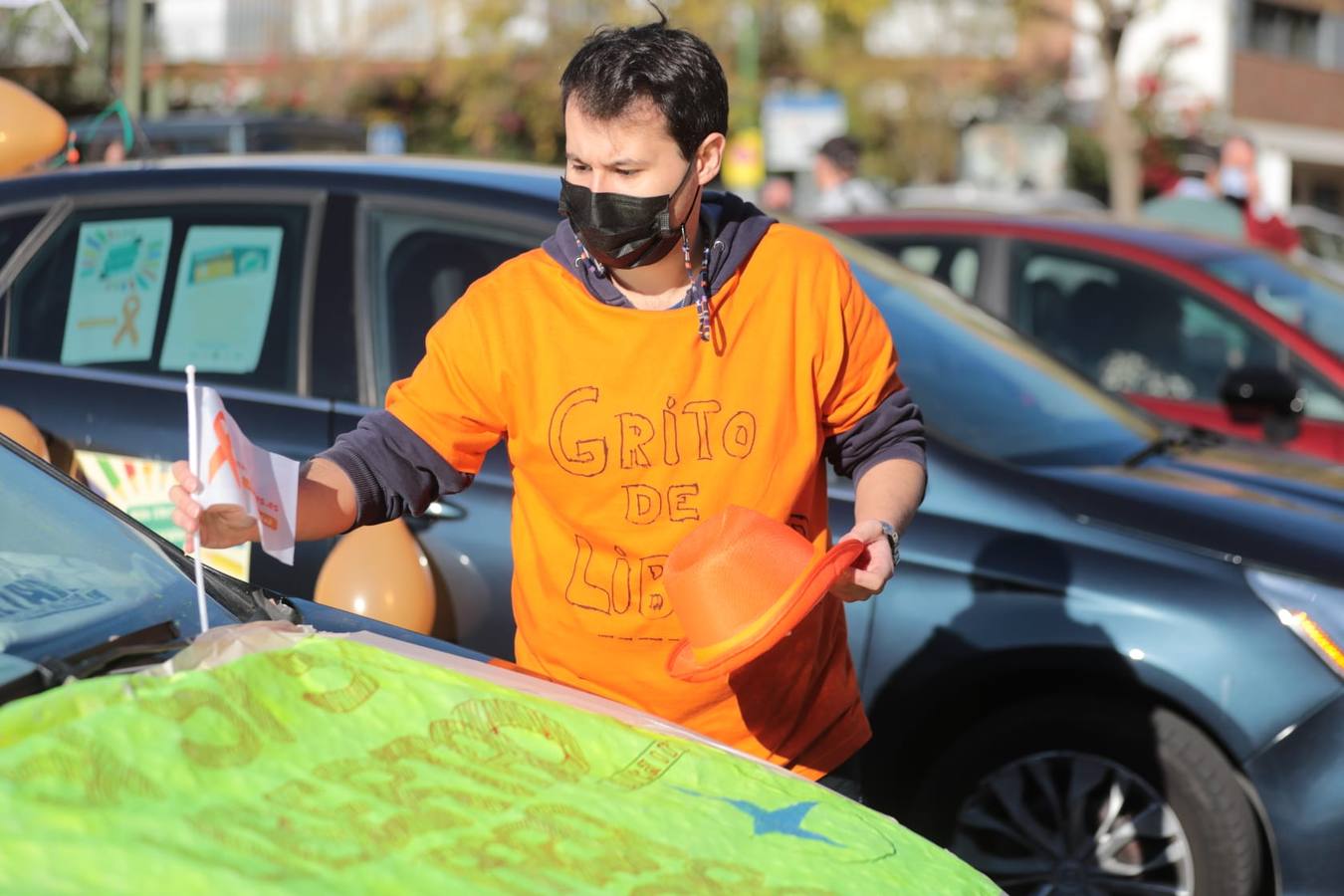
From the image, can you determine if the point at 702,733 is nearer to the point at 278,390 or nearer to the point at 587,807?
the point at 587,807

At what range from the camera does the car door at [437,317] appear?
3.69 meters

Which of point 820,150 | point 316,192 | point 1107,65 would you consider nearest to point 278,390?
point 316,192

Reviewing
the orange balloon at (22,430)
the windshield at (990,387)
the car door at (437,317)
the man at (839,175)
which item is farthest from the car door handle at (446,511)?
the man at (839,175)

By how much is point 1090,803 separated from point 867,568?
1.53 m

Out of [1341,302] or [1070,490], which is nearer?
[1070,490]

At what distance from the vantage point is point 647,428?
249cm

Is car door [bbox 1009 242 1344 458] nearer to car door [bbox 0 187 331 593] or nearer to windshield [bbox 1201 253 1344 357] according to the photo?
windshield [bbox 1201 253 1344 357]

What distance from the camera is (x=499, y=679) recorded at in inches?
93.4

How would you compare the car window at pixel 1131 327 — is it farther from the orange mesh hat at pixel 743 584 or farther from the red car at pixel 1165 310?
the orange mesh hat at pixel 743 584

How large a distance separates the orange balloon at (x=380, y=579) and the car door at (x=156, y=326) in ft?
0.64

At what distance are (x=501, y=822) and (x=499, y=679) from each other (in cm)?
46

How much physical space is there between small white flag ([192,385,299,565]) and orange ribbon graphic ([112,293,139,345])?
1.92 meters

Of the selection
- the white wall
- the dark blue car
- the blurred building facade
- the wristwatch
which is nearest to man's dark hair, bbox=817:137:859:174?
the dark blue car

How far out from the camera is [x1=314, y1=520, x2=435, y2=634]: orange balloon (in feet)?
11.6
